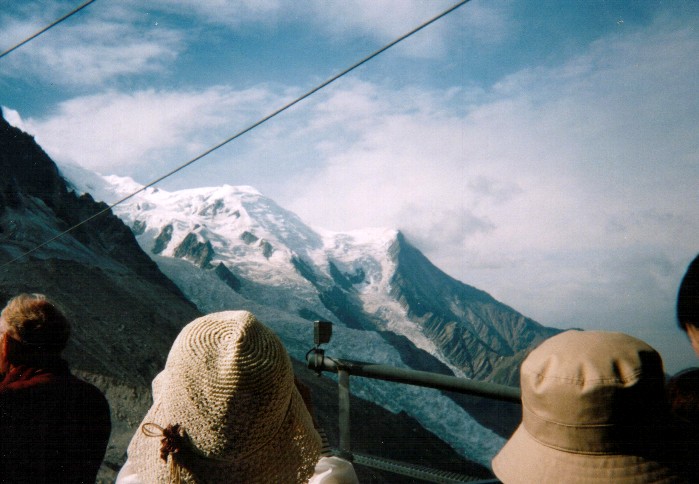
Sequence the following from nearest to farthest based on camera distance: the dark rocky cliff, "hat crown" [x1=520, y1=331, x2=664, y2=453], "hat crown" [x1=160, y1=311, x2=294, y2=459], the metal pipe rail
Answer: "hat crown" [x1=520, y1=331, x2=664, y2=453]
"hat crown" [x1=160, y1=311, x2=294, y2=459]
the metal pipe rail
the dark rocky cliff

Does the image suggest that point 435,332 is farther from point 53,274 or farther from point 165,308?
point 53,274

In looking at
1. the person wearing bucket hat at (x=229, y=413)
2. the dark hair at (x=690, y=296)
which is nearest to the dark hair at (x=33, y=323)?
the person wearing bucket hat at (x=229, y=413)

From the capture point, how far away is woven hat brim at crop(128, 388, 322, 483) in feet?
4.59

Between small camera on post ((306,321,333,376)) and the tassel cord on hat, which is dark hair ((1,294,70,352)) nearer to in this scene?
small camera on post ((306,321,333,376))

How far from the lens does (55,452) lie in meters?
2.60

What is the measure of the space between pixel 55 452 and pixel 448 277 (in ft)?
609

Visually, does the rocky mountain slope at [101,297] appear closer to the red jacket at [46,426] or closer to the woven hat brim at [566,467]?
the red jacket at [46,426]

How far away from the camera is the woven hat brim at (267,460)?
4.59ft

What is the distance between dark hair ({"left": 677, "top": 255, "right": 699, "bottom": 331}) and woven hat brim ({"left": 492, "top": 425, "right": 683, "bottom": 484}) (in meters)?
0.49

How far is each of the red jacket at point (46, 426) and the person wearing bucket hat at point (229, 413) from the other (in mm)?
1389

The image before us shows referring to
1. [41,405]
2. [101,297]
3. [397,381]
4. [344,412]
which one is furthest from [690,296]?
[101,297]

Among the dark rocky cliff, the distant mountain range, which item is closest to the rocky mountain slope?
the distant mountain range

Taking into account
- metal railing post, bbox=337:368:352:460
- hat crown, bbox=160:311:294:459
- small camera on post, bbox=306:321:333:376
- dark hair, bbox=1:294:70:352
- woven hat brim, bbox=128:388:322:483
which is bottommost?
metal railing post, bbox=337:368:352:460

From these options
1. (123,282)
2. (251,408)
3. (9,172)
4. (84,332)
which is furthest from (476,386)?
(9,172)
